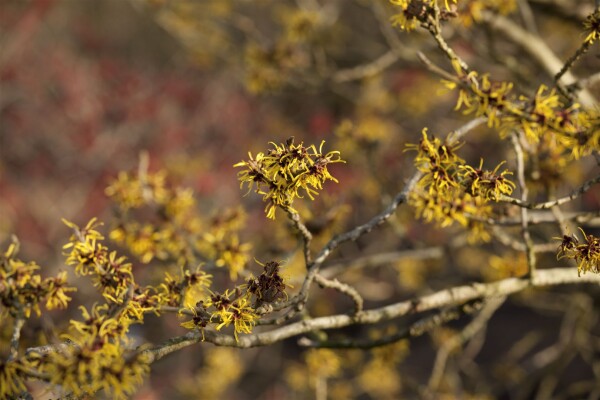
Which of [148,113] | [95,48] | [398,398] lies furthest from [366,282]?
[95,48]

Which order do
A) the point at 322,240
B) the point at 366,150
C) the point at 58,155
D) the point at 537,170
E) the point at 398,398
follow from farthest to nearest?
the point at 58,155 < the point at 398,398 < the point at 366,150 < the point at 322,240 < the point at 537,170

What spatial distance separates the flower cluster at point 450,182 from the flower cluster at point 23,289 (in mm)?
1318

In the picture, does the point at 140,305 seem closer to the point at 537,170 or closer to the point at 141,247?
the point at 141,247

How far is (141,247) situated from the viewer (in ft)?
7.86

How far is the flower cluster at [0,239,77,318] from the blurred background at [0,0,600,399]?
121cm

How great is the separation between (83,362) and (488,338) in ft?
19.2

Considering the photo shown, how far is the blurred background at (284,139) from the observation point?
353 centimetres

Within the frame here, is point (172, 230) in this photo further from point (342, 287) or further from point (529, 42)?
point (529, 42)

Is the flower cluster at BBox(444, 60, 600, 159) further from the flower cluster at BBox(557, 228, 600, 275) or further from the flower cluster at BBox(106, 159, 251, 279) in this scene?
the flower cluster at BBox(106, 159, 251, 279)

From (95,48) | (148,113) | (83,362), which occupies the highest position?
(95,48)

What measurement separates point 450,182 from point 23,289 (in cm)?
154

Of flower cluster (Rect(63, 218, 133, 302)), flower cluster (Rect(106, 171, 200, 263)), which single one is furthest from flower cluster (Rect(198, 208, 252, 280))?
flower cluster (Rect(63, 218, 133, 302))

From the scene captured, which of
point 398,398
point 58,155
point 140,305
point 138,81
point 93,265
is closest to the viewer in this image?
point 140,305

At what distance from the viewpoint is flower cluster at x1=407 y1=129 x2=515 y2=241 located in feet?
5.44
